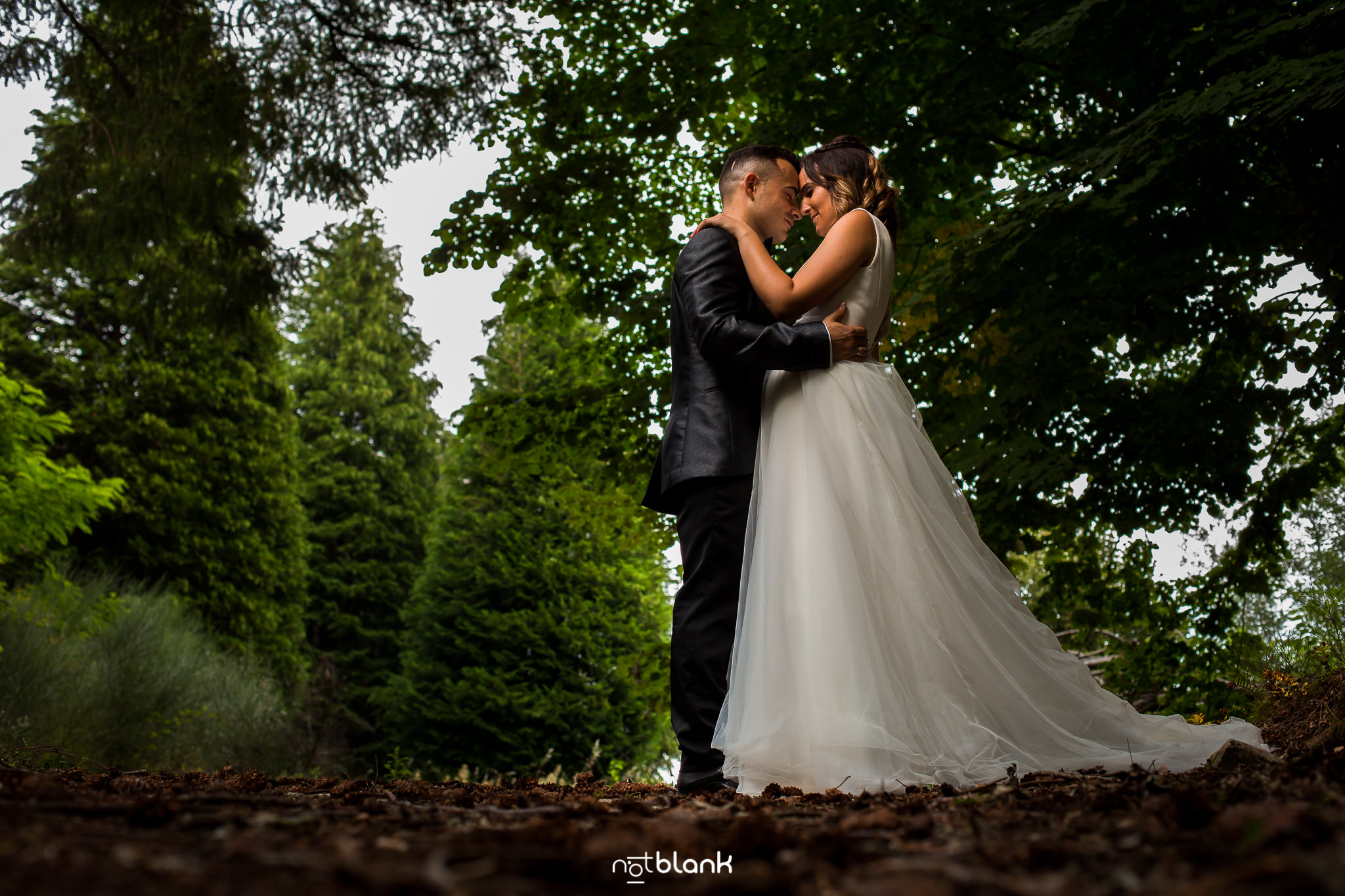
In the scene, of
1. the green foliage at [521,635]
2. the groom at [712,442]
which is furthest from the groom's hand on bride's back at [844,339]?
the green foliage at [521,635]

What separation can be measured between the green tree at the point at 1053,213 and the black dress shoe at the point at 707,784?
3374 millimetres

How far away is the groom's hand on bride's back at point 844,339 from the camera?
3.24 m

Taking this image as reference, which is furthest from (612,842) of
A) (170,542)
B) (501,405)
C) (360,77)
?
(170,542)

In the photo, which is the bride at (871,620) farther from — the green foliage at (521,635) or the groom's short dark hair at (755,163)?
the green foliage at (521,635)

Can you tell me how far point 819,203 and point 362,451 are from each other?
24836 mm

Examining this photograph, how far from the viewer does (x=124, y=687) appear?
10.2 m

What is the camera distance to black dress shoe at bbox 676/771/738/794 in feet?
9.55

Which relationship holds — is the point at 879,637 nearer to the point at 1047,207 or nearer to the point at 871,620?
the point at 871,620

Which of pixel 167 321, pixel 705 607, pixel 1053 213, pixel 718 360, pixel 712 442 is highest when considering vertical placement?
pixel 167 321

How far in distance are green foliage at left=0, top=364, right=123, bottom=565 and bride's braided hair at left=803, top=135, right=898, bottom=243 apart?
6788mm

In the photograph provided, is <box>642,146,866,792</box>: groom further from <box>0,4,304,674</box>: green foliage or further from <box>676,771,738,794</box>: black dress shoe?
<box>0,4,304,674</box>: green foliage

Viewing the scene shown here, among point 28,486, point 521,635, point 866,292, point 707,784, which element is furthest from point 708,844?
point 521,635

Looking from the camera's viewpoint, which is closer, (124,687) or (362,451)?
(124,687)

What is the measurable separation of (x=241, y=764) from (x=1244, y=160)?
10.7 metres
